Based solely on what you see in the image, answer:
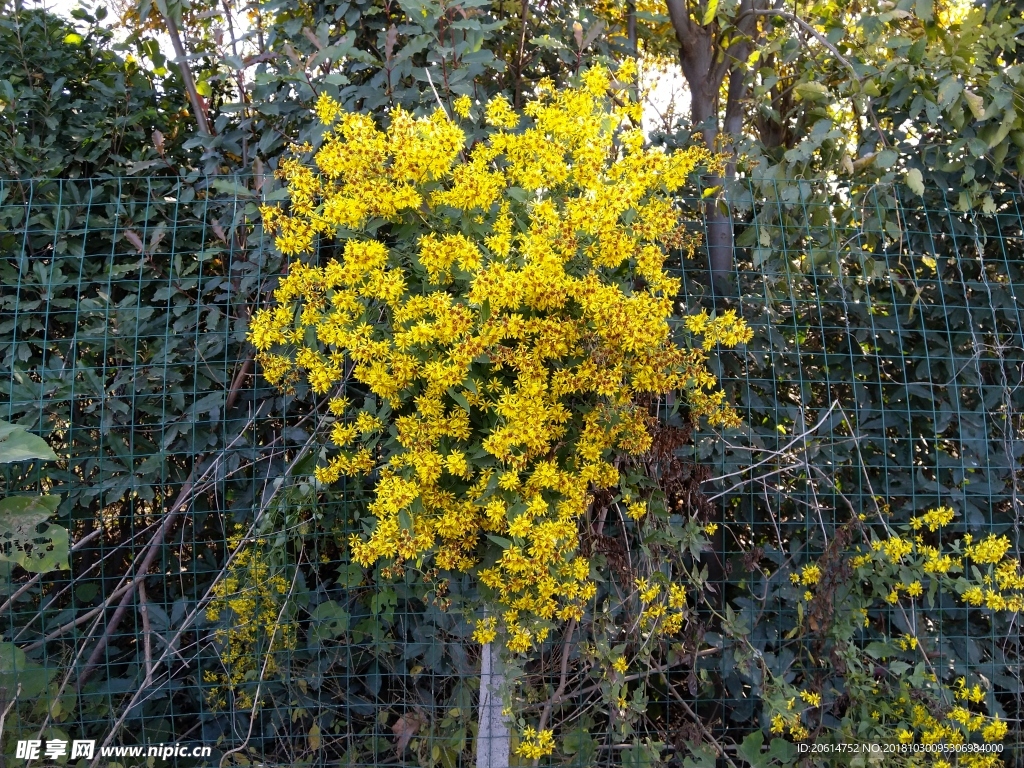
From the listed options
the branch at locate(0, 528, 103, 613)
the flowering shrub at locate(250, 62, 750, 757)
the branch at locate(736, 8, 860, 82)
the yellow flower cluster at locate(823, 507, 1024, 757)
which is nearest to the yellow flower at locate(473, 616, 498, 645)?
the flowering shrub at locate(250, 62, 750, 757)

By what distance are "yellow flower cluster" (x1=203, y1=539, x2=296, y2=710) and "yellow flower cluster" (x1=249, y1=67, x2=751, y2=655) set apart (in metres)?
0.51

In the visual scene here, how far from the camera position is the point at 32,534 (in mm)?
2141

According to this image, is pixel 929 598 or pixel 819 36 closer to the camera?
pixel 929 598

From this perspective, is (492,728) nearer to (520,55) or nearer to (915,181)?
(915,181)

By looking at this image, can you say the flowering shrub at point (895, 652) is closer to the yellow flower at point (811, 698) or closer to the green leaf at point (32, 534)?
the yellow flower at point (811, 698)

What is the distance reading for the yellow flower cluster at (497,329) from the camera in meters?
1.77

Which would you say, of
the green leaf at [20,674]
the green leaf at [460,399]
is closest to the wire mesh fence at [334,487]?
the green leaf at [20,674]

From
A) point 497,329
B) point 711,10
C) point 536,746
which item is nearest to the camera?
point 497,329

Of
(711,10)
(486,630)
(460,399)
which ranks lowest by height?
(486,630)

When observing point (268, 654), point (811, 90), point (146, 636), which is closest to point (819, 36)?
point (811, 90)

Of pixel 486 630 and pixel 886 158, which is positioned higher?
pixel 886 158

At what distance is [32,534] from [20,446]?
298mm

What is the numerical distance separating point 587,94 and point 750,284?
0.90 metres

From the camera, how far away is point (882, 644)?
228 cm
